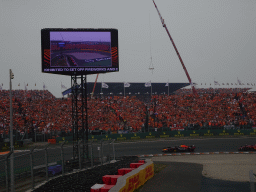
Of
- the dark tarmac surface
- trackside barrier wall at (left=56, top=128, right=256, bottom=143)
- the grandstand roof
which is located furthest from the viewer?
the grandstand roof

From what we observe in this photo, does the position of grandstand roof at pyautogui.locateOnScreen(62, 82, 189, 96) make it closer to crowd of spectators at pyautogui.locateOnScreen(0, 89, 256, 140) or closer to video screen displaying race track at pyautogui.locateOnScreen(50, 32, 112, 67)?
crowd of spectators at pyautogui.locateOnScreen(0, 89, 256, 140)

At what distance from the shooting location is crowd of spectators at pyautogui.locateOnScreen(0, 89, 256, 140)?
46625mm

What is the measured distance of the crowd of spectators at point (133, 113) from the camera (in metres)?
46.6

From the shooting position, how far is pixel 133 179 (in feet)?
38.1

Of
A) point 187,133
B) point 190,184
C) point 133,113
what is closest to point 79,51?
point 190,184

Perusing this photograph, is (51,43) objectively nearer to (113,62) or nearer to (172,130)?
(113,62)

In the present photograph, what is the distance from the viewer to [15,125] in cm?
4406

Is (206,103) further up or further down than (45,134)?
further up

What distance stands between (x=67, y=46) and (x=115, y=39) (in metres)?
3.98

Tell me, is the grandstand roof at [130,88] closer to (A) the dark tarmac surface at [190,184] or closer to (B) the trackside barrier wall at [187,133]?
(B) the trackside barrier wall at [187,133]

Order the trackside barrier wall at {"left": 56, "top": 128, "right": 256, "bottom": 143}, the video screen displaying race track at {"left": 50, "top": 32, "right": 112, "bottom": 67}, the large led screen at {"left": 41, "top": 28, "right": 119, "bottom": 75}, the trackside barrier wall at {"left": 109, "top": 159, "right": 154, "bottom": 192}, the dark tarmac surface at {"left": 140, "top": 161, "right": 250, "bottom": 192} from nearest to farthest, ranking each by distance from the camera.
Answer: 1. the trackside barrier wall at {"left": 109, "top": 159, "right": 154, "bottom": 192}
2. the dark tarmac surface at {"left": 140, "top": 161, "right": 250, "bottom": 192}
3. the large led screen at {"left": 41, "top": 28, "right": 119, "bottom": 75}
4. the video screen displaying race track at {"left": 50, "top": 32, "right": 112, "bottom": 67}
5. the trackside barrier wall at {"left": 56, "top": 128, "right": 256, "bottom": 143}

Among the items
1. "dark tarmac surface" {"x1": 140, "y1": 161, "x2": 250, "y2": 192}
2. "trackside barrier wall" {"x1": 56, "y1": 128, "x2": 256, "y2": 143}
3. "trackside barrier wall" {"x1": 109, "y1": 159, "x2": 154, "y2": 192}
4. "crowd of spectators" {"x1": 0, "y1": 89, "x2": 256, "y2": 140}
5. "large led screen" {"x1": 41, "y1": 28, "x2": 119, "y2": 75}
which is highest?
"large led screen" {"x1": 41, "y1": 28, "x2": 119, "y2": 75}

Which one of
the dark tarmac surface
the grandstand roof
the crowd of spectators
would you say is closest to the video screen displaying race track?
the dark tarmac surface

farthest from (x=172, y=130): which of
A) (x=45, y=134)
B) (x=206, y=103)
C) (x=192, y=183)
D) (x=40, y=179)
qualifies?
(x=40, y=179)
